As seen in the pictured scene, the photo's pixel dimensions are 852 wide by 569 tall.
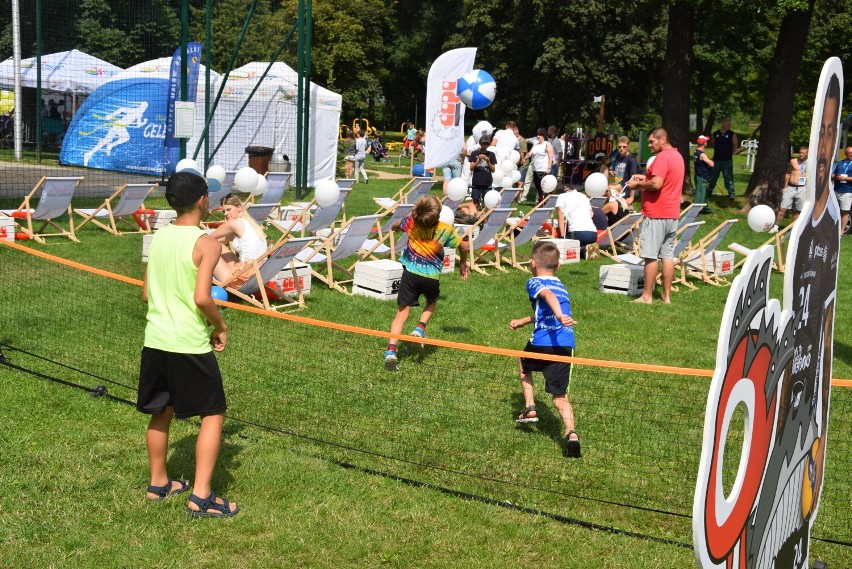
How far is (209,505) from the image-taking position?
4188 millimetres

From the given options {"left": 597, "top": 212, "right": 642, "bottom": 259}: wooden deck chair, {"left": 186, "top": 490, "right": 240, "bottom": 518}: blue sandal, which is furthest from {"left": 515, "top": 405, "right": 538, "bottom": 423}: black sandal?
{"left": 597, "top": 212, "right": 642, "bottom": 259}: wooden deck chair

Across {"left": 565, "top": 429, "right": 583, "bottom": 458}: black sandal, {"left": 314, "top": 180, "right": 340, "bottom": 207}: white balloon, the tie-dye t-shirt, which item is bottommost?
{"left": 565, "top": 429, "right": 583, "bottom": 458}: black sandal

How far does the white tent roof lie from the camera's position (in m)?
19.7

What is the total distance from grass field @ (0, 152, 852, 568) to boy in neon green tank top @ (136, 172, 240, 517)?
1.43 ft

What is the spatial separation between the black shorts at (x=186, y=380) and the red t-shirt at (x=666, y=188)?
6.66 m

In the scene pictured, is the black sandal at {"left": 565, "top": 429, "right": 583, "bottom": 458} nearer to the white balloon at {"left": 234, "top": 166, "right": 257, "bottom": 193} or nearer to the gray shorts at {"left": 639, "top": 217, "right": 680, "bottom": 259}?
the gray shorts at {"left": 639, "top": 217, "right": 680, "bottom": 259}

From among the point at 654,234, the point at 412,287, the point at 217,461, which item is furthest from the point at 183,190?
the point at 654,234

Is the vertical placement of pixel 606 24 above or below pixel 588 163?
above

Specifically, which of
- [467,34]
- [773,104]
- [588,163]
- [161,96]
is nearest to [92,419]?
[161,96]

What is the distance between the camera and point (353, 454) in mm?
5105

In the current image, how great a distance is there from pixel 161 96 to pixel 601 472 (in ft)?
55.8

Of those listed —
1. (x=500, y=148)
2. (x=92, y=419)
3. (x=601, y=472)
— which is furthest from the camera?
(x=500, y=148)

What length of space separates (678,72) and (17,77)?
46.0ft

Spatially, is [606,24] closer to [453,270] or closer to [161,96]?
[161,96]
